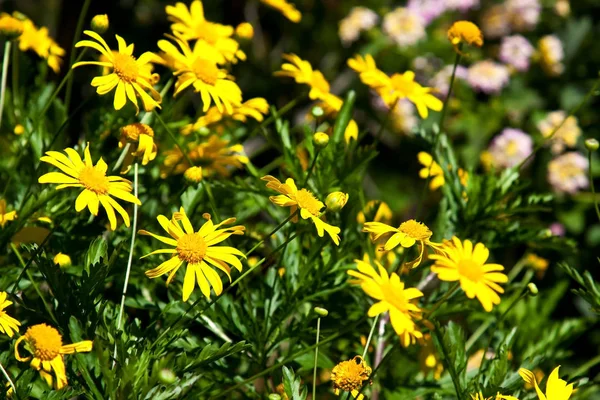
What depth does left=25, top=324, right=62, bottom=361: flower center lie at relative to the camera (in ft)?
2.68

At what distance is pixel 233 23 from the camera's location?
7.72 ft

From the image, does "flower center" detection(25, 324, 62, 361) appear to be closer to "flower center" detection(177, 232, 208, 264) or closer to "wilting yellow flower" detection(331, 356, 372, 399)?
"flower center" detection(177, 232, 208, 264)

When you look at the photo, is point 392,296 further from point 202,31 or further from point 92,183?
point 202,31

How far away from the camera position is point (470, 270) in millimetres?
964

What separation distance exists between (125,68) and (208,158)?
0.30m

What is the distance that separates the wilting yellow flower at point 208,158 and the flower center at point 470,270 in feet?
1.32

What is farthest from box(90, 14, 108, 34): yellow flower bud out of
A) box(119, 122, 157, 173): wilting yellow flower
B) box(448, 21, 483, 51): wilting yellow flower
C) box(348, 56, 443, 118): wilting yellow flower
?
box(448, 21, 483, 51): wilting yellow flower

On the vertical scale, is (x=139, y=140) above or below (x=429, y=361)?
above

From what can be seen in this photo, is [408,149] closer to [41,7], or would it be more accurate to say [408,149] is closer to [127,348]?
[41,7]

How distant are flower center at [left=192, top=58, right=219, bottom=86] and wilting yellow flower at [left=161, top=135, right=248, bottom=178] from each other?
6.1 inches

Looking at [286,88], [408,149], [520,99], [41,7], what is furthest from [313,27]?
[41,7]

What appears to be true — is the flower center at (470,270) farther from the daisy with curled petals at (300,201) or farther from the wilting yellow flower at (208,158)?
the wilting yellow flower at (208,158)

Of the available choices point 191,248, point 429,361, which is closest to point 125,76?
point 191,248

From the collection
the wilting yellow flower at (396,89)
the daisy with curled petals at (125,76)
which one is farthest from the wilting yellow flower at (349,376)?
the wilting yellow flower at (396,89)
